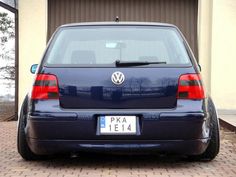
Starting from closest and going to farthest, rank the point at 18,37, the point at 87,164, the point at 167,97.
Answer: the point at 167,97
the point at 87,164
the point at 18,37

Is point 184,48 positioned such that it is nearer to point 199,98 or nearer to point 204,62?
point 199,98

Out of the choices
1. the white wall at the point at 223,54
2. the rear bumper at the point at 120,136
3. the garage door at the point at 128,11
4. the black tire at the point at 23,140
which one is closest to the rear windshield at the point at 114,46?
the rear bumper at the point at 120,136

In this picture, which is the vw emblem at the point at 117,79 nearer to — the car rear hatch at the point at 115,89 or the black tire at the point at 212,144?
the car rear hatch at the point at 115,89

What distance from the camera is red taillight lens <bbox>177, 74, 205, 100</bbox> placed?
18.5 ft

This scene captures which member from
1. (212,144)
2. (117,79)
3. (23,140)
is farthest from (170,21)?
(117,79)

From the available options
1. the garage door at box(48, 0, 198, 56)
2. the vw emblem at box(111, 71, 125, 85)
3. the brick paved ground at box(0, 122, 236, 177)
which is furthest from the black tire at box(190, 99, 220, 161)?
the garage door at box(48, 0, 198, 56)

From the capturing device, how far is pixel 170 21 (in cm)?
1266

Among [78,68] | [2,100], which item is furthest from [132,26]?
[2,100]

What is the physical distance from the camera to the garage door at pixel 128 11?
1255cm

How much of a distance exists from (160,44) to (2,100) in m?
7.73

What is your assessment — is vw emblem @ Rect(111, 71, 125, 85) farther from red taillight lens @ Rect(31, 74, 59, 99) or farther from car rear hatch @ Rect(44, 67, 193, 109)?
red taillight lens @ Rect(31, 74, 59, 99)

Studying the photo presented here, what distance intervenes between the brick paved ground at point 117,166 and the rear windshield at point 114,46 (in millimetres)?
1019

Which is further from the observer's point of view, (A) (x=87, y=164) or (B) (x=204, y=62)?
(B) (x=204, y=62)

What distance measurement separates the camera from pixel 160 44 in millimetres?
5949
